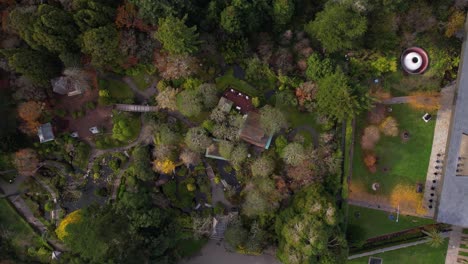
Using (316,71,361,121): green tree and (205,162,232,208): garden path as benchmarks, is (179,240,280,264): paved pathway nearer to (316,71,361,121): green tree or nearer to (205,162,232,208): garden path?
(205,162,232,208): garden path

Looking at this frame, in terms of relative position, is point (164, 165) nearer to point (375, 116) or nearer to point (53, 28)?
point (53, 28)

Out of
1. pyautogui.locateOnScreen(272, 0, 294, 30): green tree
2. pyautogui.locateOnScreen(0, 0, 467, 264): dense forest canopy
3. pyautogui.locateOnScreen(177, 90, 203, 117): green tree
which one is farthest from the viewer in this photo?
pyautogui.locateOnScreen(177, 90, 203, 117): green tree

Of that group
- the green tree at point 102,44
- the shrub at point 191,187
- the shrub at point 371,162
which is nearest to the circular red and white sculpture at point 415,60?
the shrub at point 371,162

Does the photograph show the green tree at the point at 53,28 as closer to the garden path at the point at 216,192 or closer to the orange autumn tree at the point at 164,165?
the orange autumn tree at the point at 164,165

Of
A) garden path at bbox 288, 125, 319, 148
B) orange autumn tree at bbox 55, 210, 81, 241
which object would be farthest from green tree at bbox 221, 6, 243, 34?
orange autumn tree at bbox 55, 210, 81, 241

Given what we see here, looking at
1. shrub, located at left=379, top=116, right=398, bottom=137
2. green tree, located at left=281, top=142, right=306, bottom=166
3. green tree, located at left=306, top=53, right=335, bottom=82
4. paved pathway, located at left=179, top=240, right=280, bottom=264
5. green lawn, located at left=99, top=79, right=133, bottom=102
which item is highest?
green tree, located at left=306, top=53, right=335, bottom=82

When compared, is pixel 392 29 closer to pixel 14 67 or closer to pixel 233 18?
pixel 233 18
